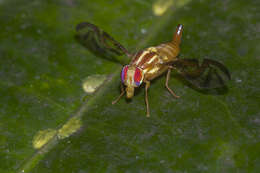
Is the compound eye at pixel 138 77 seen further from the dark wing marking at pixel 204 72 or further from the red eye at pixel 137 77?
the dark wing marking at pixel 204 72

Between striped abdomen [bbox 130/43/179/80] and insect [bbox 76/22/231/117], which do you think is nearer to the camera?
insect [bbox 76/22/231/117]

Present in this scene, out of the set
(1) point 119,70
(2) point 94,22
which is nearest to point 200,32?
(1) point 119,70

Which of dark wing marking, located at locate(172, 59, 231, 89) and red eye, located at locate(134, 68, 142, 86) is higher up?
dark wing marking, located at locate(172, 59, 231, 89)

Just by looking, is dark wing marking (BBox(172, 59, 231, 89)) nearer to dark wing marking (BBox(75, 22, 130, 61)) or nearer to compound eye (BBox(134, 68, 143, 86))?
compound eye (BBox(134, 68, 143, 86))

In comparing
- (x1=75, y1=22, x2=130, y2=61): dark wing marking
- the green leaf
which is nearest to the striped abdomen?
the green leaf

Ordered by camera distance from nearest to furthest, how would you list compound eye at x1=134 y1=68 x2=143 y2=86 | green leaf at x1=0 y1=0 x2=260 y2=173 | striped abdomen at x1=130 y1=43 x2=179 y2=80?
green leaf at x1=0 y1=0 x2=260 y2=173
compound eye at x1=134 y1=68 x2=143 y2=86
striped abdomen at x1=130 y1=43 x2=179 y2=80

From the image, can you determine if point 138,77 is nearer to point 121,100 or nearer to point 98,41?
point 121,100

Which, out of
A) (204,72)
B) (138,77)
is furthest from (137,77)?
(204,72)
